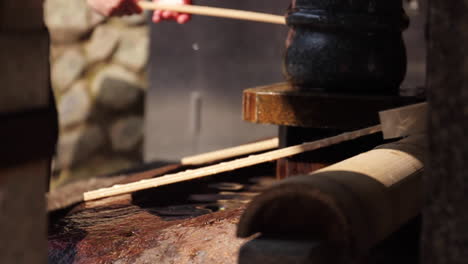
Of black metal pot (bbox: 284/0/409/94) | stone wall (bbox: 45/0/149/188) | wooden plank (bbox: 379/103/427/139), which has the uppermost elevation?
black metal pot (bbox: 284/0/409/94)

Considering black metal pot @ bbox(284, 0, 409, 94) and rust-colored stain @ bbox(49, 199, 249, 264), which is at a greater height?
black metal pot @ bbox(284, 0, 409, 94)

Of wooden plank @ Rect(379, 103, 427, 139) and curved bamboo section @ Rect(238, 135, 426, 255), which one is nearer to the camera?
curved bamboo section @ Rect(238, 135, 426, 255)

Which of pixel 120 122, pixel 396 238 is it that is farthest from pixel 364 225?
pixel 120 122

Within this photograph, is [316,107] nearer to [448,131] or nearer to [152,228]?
[152,228]

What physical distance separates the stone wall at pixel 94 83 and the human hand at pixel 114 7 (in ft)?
9.78

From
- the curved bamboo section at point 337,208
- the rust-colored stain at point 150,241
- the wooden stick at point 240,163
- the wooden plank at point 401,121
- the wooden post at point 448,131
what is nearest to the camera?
the wooden post at point 448,131

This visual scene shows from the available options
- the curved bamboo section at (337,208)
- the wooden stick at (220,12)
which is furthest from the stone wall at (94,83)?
the curved bamboo section at (337,208)

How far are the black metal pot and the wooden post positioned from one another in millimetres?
1607

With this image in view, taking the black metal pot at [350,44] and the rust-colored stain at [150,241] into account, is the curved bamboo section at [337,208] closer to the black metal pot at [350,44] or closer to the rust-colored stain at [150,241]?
the rust-colored stain at [150,241]

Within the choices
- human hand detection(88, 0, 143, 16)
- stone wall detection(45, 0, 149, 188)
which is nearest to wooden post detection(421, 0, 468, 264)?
human hand detection(88, 0, 143, 16)

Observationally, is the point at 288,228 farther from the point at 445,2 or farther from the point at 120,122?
the point at 120,122

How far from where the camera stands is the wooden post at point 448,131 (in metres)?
1.38

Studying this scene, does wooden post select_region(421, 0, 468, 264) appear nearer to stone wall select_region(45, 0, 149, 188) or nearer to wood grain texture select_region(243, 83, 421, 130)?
wood grain texture select_region(243, 83, 421, 130)

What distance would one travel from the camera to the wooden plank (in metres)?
2.22
